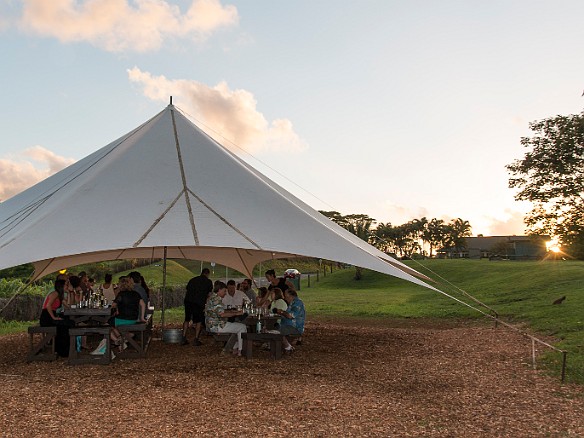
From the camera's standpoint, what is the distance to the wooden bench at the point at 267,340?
8125 mm

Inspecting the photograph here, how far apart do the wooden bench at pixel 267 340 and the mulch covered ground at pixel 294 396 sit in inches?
6.3

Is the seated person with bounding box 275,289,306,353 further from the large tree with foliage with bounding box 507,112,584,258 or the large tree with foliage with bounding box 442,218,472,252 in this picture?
the large tree with foliage with bounding box 442,218,472,252

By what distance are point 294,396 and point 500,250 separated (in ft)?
204

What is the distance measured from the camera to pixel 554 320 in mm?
13039

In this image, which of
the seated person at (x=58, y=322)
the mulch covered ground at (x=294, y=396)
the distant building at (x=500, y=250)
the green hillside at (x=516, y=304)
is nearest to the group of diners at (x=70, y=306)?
the seated person at (x=58, y=322)

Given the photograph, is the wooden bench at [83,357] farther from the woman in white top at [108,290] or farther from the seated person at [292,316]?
the woman in white top at [108,290]

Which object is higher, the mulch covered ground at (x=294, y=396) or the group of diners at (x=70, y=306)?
the group of diners at (x=70, y=306)

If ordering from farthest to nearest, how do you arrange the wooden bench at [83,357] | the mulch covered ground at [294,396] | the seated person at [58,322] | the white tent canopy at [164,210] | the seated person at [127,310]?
the seated person at [127,310] < the seated person at [58,322] < the wooden bench at [83,357] < the white tent canopy at [164,210] < the mulch covered ground at [294,396]

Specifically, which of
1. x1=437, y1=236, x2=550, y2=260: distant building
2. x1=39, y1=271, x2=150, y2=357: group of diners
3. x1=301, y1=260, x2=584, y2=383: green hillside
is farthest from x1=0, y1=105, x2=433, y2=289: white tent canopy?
x1=437, y1=236, x2=550, y2=260: distant building

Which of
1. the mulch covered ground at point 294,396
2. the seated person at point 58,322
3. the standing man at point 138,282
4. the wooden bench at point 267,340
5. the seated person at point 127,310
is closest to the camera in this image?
the mulch covered ground at point 294,396

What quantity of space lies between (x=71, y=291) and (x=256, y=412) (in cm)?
535

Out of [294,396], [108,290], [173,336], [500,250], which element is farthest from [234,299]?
[500,250]

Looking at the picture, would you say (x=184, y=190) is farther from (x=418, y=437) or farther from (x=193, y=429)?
(x=418, y=437)

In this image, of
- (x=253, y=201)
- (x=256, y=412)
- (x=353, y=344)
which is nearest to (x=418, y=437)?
(x=256, y=412)
